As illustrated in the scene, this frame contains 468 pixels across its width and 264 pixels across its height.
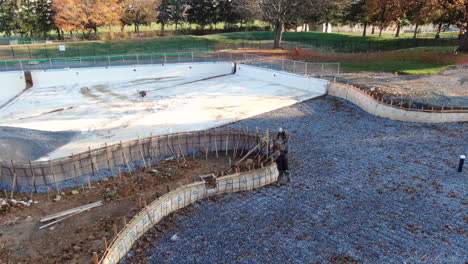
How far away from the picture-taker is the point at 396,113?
17625mm

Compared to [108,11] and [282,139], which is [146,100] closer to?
[282,139]

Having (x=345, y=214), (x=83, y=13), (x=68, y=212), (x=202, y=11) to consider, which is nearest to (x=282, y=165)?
(x=345, y=214)

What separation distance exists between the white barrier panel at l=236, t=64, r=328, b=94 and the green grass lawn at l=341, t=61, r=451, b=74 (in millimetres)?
6246

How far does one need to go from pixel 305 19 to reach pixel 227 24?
79.3ft

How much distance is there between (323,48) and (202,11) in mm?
22006

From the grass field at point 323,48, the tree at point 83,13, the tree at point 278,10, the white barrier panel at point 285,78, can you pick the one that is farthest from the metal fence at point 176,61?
the tree at point 83,13

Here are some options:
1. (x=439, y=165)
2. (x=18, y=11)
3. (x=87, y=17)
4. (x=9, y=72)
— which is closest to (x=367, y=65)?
(x=439, y=165)

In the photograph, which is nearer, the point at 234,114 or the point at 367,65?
the point at 234,114

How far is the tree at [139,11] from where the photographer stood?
5006 cm

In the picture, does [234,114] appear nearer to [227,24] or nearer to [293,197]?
[293,197]

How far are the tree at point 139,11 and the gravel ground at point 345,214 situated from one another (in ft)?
140

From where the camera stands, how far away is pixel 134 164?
44.7 feet

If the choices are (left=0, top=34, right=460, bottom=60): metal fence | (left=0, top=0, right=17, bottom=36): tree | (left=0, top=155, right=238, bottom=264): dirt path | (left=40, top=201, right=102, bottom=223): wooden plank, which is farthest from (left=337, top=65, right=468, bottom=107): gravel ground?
(left=0, top=0, right=17, bottom=36): tree

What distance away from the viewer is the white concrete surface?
18156 mm
